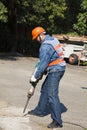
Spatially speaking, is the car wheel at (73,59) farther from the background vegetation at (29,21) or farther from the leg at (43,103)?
the leg at (43,103)

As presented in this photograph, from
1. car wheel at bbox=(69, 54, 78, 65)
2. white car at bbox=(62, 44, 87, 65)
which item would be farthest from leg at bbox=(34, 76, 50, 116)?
white car at bbox=(62, 44, 87, 65)

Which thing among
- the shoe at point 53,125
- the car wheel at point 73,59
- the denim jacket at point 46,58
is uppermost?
the denim jacket at point 46,58

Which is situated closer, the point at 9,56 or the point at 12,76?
the point at 12,76

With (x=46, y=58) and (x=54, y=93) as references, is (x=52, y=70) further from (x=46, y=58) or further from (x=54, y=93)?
(x=54, y=93)

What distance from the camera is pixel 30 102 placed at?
37.5ft

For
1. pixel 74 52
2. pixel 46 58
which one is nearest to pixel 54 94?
pixel 46 58

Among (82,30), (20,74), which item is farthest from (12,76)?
(82,30)

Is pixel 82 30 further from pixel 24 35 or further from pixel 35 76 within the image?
pixel 35 76

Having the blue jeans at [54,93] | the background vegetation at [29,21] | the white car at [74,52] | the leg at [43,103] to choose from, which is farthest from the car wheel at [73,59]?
the blue jeans at [54,93]

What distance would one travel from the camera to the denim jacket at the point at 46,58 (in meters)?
8.90

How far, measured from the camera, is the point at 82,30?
2658 centimetres

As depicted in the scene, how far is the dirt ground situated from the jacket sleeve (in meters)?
1.15

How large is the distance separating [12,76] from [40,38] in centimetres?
746

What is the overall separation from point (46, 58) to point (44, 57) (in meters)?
0.05
